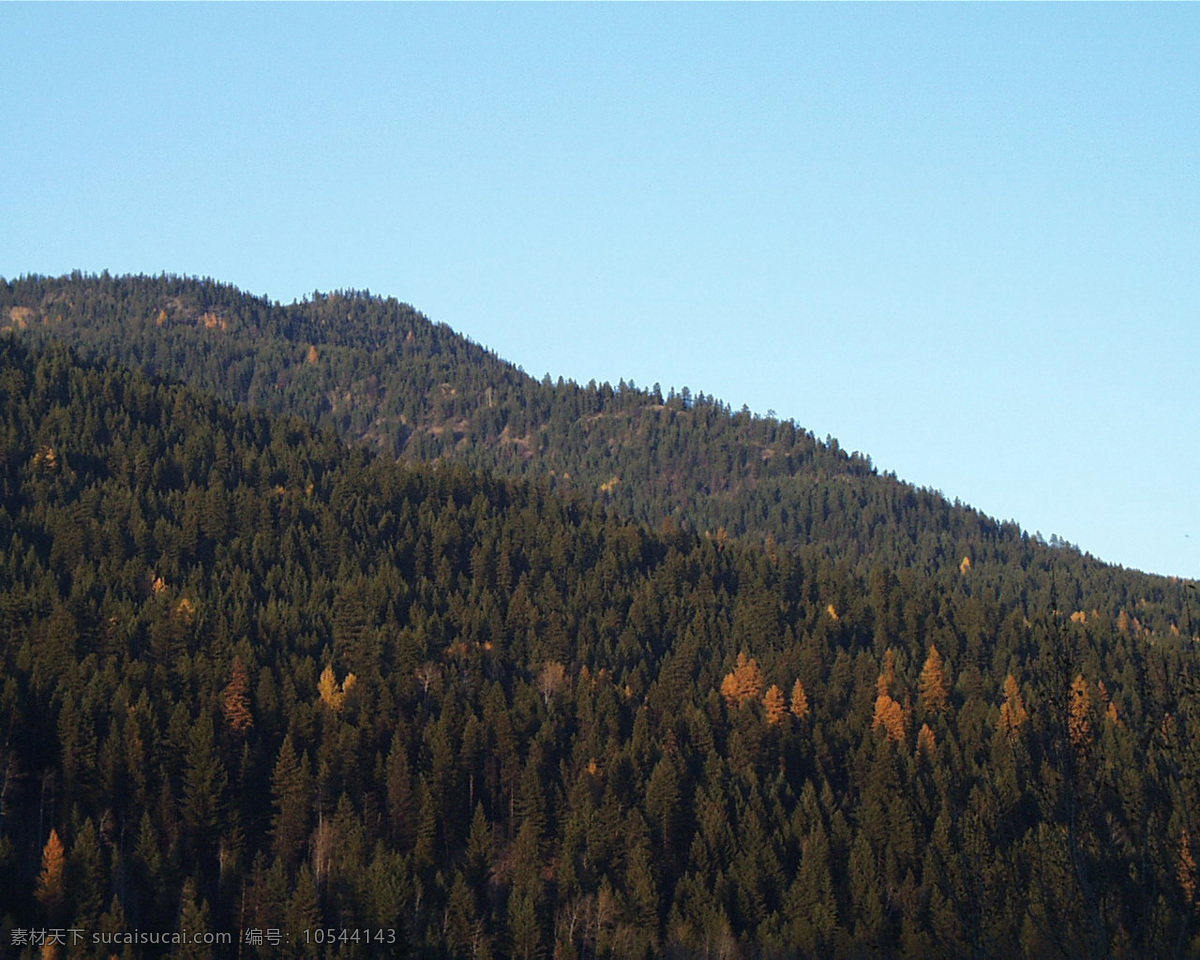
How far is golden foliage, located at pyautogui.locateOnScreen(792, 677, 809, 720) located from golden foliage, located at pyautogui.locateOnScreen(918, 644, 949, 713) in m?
11.7

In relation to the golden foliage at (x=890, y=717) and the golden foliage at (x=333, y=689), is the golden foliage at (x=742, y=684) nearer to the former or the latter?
the golden foliage at (x=890, y=717)

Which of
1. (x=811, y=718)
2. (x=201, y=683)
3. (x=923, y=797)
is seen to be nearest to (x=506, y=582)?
(x=811, y=718)

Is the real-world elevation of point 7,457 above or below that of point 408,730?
above

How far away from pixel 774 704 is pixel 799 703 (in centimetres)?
319

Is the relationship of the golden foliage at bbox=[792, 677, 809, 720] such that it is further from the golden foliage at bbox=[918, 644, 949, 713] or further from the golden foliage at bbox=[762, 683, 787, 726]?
the golden foliage at bbox=[918, 644, 949, 713]

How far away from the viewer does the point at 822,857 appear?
118m

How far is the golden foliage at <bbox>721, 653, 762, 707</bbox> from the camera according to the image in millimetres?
158875

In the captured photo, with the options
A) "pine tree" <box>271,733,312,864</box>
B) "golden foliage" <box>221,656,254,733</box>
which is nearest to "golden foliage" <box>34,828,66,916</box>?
"pine tree" <box>271,733,312,864</box>

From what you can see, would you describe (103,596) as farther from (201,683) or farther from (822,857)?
(822,857)

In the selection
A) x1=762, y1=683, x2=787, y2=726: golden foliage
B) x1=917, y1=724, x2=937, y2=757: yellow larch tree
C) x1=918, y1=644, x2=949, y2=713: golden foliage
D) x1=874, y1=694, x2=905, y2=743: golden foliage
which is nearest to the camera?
x1=917, y1=724, x2=937, y2=757: yellow larch tree

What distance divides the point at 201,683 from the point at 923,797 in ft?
199

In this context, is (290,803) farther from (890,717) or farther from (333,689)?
(890,717)

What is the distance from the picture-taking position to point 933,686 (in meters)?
165

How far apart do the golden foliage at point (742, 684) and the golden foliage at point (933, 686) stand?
16552mm
